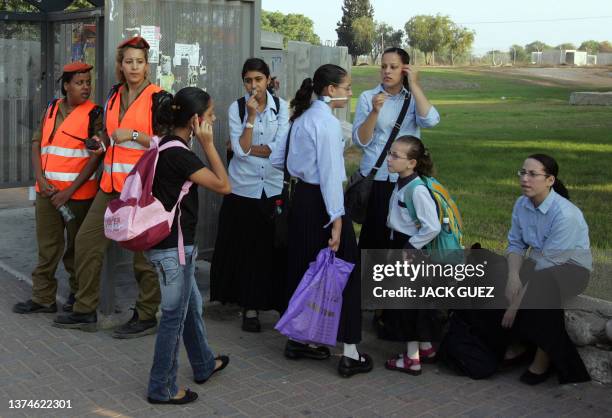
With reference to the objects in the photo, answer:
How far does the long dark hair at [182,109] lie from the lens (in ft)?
13.8

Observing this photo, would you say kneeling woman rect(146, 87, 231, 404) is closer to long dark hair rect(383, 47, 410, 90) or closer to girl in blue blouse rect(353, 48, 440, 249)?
girl in blue blouse rect(353, 48, 440, 249)

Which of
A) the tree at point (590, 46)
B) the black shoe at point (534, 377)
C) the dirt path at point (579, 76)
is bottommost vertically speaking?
the black shoe at point (534, 377)

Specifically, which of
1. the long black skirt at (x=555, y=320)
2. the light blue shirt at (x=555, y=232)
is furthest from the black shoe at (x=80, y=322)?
the light blue shirt at (x=555, y=232)

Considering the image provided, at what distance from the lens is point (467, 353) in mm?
4926

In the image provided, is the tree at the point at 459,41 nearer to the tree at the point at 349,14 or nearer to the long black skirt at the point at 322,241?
the tree at the point at 349,14


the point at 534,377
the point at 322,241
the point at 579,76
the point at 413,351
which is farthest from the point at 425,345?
the point at 579,76

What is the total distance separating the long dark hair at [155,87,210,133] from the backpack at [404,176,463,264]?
1.42 m

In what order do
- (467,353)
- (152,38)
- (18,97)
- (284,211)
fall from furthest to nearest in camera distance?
(18,97) < (152,38) < (284,211) < (467,353)

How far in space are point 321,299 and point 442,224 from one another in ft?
2.81

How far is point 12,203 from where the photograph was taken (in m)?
10.2

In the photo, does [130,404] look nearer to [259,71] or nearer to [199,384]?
[199,384]

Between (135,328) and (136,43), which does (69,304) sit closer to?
(135,328)

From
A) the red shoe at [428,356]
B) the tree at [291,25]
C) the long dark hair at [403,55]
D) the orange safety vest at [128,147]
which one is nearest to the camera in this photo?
the red shoe at [428,356]

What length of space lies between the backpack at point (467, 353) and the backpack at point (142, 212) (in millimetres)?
1924
